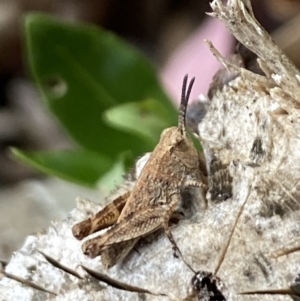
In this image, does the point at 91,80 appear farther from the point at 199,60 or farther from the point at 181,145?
the point at 181,145

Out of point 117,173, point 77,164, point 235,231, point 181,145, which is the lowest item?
point 235,231

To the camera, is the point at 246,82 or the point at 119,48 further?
the point at 119,48

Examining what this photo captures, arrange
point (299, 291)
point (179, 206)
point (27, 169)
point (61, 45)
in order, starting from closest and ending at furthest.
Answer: point (299, 291), point (179, 206), point (61, 45), point (27, 169)

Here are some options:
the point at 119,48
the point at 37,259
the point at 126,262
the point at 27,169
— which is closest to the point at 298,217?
the point at 126,262

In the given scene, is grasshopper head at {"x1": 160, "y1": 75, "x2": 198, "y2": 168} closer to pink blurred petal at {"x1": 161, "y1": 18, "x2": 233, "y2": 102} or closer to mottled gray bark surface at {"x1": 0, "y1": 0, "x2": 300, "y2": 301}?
mottled gray bark surface at {"x1": 0, "y1": 0, "x2": 300, "y2": 301}

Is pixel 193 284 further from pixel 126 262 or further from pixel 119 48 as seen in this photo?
pixel 119 48

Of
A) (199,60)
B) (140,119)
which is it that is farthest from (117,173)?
(199,60)

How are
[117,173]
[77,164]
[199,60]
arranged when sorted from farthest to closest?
[199,60], [77,164], [117,173]
